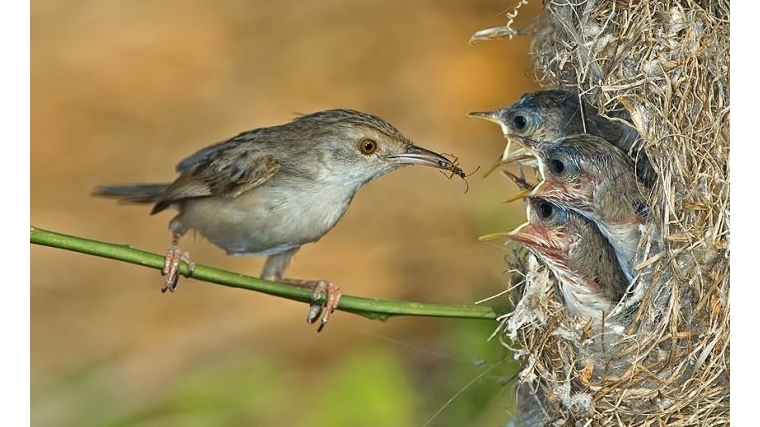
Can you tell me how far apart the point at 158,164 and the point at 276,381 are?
52.9 inches

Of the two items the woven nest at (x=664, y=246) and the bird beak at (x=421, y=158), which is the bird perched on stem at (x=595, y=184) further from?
the bird beak at (x=421, y=158)

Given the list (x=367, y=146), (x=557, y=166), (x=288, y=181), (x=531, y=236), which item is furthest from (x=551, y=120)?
(x=288, y=181)

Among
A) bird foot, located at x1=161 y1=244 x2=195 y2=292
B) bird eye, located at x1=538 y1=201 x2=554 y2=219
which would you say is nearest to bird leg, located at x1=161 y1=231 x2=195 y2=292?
bird foot, located at x1=161 y1=244 x2=195 y2=292

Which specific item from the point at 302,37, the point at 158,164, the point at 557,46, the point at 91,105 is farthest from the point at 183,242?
the point at 557,46

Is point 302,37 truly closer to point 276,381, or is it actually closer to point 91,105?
point 91,105

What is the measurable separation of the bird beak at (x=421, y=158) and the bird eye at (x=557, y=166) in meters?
0.30

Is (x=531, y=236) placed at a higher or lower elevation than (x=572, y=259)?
higher

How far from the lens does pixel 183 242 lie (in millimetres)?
5402

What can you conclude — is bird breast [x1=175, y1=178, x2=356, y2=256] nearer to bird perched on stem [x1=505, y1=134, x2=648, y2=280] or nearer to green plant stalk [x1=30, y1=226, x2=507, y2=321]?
green plant stalk [x1=30, y1=226, x2=507, y2=321]

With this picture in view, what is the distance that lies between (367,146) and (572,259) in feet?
2.29

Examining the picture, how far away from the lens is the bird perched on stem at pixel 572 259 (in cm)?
286

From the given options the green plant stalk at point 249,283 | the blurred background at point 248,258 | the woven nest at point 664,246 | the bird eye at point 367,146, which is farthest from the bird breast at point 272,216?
the blurred background at point 248,258

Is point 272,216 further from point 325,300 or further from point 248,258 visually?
point 248,258

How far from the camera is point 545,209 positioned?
9.69ft
